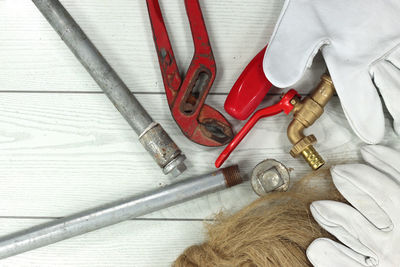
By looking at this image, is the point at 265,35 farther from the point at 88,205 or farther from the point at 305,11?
the point at 88,205

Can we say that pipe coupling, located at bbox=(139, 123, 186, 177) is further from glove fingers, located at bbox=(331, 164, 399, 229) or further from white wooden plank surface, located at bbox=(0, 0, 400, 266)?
glove fingers, located at bbox=(331, 164, 399, 229)

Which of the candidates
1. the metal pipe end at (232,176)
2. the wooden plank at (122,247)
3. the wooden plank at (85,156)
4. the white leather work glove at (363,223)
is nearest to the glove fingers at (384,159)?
the white leather work glove at (363,223)

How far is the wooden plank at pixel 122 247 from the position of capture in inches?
24.8

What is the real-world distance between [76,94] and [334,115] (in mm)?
468

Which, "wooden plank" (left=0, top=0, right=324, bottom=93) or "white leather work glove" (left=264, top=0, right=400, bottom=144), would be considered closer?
"white leather work glove" (left=264, top=0, right=400, bottom=144)

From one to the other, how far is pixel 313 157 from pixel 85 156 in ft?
1.32

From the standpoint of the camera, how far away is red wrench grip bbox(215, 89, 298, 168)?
1.85 feet

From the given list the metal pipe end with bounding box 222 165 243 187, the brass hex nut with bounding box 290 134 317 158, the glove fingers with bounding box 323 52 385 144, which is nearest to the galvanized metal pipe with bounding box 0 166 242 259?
the metal pipe end with bounding box 222 165 243 187

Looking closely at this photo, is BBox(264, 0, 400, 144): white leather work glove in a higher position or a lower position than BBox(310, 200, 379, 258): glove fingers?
higher

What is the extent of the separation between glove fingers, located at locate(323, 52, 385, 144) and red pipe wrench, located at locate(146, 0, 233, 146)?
19 centimetres

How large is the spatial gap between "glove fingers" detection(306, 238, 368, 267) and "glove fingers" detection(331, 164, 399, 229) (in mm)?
61

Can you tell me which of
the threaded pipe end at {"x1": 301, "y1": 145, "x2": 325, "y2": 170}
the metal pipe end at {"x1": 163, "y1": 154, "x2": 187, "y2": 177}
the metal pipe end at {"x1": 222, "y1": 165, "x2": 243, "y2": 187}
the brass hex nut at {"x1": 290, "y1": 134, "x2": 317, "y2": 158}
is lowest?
the threaded pipe end at {"x1": 301, "y1": 145, "x2": 325, "y2": 170}

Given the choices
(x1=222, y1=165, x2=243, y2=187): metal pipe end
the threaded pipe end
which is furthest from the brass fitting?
(x1=222, y1=165, x2=243, y2=187): metal pipe end

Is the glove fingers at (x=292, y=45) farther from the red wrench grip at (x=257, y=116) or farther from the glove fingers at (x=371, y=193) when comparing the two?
the glove fingers at (x=371, y=193)
